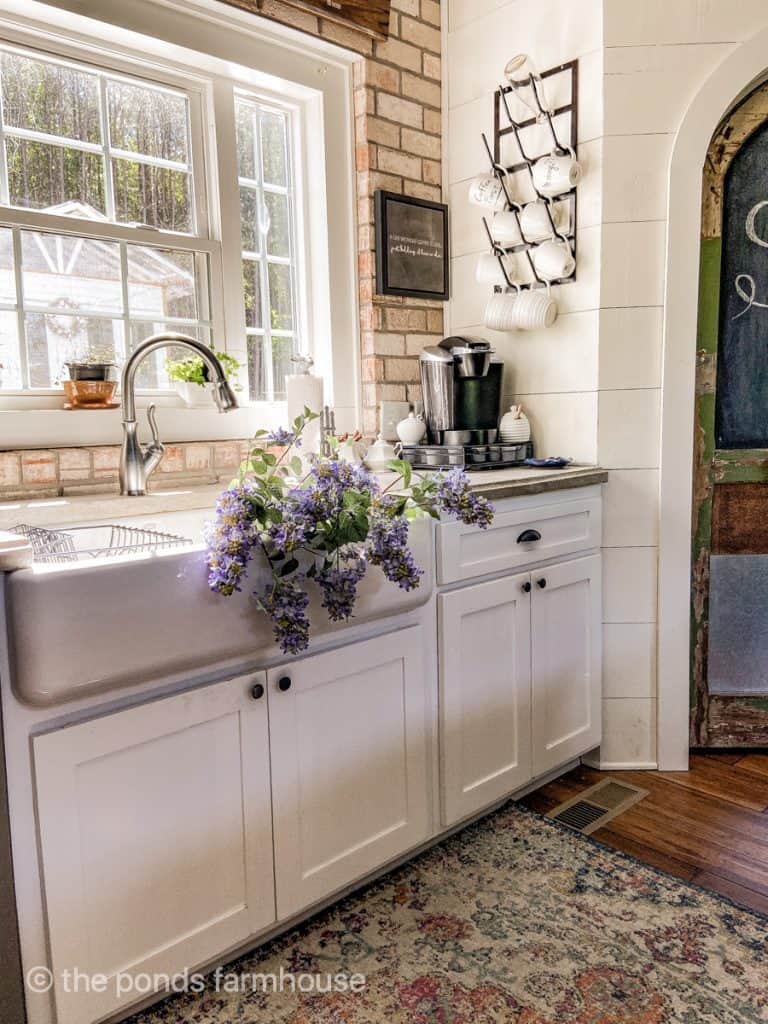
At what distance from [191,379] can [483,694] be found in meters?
1.20

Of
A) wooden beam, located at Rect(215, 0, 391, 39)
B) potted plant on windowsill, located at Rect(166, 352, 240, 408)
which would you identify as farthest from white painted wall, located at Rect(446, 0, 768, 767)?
potted plant on windowsill, located at Rect(166, 352, 240, 408)

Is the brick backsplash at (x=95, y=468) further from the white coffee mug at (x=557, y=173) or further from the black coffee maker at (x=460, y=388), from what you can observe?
the white coffee mug at (x=557, y=173)

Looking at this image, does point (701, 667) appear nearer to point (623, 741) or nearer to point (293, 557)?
point (623, 741)

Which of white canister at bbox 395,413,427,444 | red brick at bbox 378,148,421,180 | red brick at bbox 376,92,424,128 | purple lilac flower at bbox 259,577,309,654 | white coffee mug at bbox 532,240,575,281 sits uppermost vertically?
red brick at bbox 376,92,424,128

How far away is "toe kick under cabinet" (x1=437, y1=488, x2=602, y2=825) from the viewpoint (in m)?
1.90

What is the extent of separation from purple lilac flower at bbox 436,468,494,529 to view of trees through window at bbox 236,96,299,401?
3.52 feet

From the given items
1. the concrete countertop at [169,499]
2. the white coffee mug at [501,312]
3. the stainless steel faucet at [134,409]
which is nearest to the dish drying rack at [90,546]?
the concrete countertop at [169,499]

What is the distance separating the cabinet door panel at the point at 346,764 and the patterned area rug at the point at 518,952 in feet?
0.39

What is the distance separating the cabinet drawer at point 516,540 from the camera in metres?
1.87

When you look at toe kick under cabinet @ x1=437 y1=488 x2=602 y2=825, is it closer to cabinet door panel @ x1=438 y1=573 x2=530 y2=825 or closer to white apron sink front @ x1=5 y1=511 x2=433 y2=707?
cabinet door panel @ x1=438 y1=573 x2=530 y2=825

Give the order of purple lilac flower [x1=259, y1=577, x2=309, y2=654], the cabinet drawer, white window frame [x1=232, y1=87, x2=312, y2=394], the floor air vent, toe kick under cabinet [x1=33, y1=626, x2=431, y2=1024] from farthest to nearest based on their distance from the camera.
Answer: white window frame [x1=232, y1=87, x2=312, y2=394] < the floor air vent < the cabinet drawer < purple lilac flower [x1=259, y1=577, x2=309, y2=654] < toe kick under cabinet [x1=33, y1=626, x2=431, y2=1024]

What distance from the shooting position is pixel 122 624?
4.01 ft

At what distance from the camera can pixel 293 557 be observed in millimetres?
1437

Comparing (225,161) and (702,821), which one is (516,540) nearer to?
(702,821)
